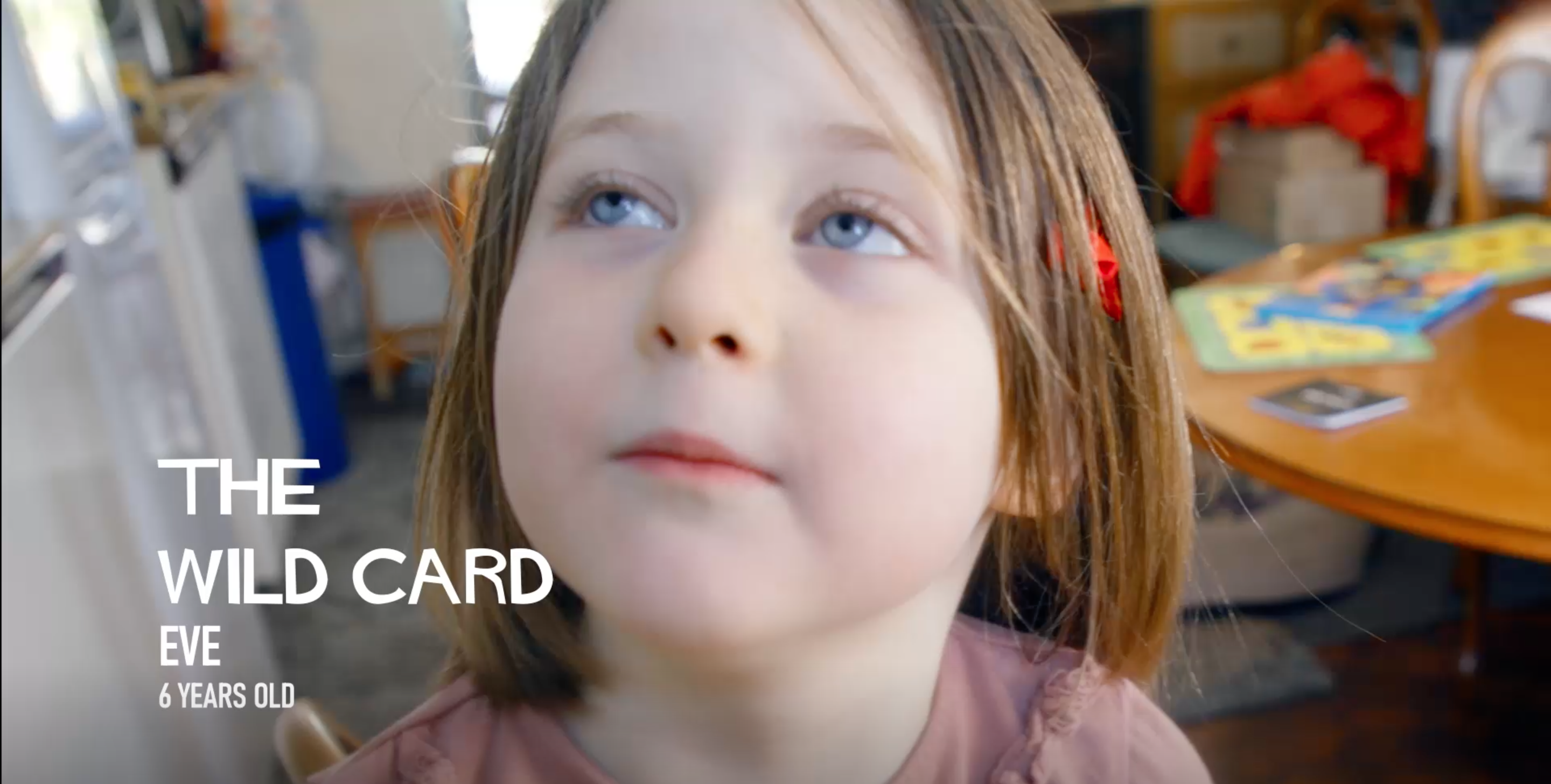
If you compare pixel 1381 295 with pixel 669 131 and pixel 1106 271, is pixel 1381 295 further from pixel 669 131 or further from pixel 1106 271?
pixel 669 131

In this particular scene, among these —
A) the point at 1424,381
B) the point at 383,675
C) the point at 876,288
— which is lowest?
the point at 1424,381

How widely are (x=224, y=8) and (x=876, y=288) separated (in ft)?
6.42

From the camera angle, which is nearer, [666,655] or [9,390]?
[666,655]

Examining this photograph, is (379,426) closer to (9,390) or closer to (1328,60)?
(9,390)

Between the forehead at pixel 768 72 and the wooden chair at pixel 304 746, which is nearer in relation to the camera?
the forehead at pixel 768 72

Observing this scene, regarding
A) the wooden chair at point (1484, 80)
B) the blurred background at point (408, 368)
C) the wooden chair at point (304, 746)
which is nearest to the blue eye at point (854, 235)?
the blurred background at point (408, 368)

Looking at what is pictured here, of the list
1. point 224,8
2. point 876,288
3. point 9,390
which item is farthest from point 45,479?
point 224,8

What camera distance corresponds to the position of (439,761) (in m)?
0.38

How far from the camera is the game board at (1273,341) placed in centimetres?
92

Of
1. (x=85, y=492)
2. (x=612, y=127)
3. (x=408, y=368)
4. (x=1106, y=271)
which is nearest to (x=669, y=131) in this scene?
(x=612, y=127)

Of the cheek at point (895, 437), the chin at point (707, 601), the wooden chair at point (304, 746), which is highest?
the cheek at point (895, 437)

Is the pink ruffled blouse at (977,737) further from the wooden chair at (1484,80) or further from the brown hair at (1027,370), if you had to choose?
the wooden chair at (1484,80)

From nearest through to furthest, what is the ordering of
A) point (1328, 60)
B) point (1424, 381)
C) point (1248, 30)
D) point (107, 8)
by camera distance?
point (1424, 381)
point (107, 8)
point (1328, 60)
point (1248, 30)

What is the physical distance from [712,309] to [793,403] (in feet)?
0.09
